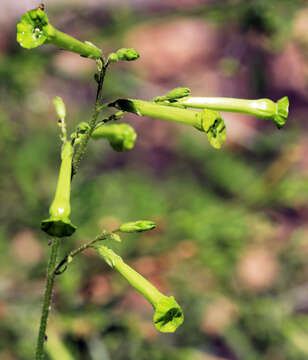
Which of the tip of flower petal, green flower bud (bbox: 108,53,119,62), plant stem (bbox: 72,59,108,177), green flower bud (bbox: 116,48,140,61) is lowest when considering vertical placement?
the tip of flower petal

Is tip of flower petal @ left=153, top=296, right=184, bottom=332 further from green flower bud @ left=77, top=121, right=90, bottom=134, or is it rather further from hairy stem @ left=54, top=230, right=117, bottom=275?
green flower bud @ left=77, top=121, right=90, bottom=134

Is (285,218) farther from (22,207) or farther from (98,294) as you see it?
(22,207)

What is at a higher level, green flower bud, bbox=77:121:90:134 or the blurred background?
the blurred background

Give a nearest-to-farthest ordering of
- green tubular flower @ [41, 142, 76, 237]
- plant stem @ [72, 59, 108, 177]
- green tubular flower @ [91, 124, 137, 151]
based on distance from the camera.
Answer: green tubular flower @ [41, 142, 76, 237] → plant stem @ [72, 59, 108, 177] → green tubular flower @ [91, 124, 137, 151]

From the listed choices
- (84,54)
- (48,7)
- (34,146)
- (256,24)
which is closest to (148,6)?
(48,7)

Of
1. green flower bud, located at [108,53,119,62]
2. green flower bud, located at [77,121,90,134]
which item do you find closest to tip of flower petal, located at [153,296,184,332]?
green flower bud, located at [77,121,90,134]

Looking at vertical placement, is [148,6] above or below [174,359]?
above

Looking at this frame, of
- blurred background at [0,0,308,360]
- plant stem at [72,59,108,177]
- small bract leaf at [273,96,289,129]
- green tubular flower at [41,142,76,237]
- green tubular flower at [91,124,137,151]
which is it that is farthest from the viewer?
blurred background at [0,0,308,360]
